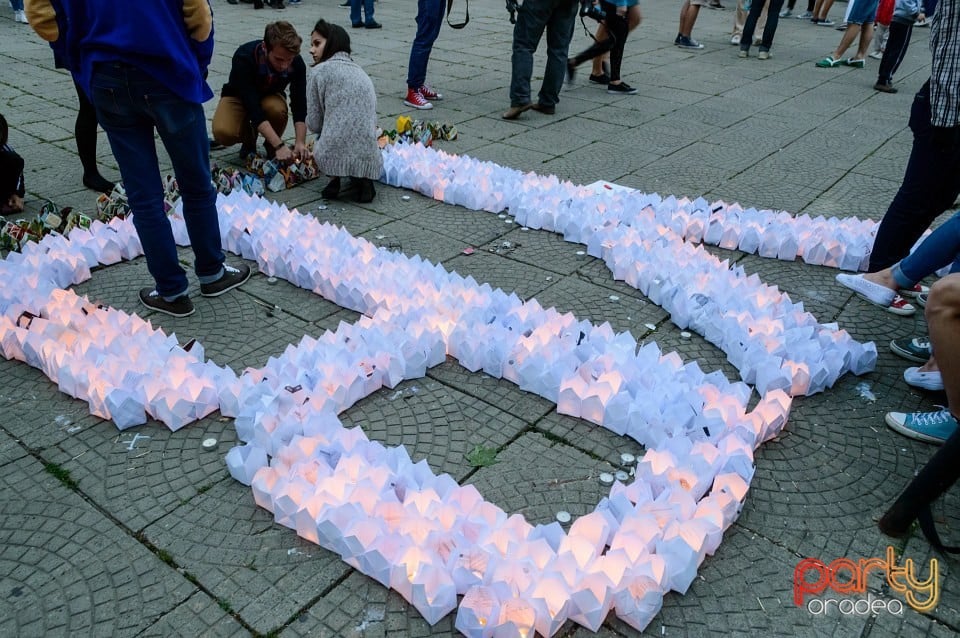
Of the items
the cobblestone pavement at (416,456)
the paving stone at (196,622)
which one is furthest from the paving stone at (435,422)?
the paving stone at (196,622)

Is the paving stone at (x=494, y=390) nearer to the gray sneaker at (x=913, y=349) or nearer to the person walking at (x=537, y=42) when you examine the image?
the gray sneaker at (x=913, y=349)

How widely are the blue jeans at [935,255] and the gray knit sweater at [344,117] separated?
302cm

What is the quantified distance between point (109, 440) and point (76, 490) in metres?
0.25

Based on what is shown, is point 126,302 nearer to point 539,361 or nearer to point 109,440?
point 109,440

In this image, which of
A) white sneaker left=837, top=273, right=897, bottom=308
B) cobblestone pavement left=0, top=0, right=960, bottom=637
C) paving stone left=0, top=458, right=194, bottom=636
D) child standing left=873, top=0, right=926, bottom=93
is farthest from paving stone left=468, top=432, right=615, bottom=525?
child standing left=873, top=0, right=926, bottom=93

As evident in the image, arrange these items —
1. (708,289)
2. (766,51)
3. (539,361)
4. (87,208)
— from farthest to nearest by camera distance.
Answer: (766,51) < (87,208) < (708,289) < (539,361)

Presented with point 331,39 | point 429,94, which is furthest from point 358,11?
point 331,39

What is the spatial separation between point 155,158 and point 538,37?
4.23m

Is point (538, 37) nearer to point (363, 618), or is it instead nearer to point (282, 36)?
point (282, 36)

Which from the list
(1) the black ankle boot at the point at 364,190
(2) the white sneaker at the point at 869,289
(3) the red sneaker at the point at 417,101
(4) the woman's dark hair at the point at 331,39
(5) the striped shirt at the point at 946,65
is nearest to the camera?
(5) the striped shirt at the point at 946,65

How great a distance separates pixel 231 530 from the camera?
85.1 inches

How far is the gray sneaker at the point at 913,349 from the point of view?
10.2 ft

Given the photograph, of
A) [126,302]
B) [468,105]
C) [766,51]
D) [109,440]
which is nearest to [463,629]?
[109,440]

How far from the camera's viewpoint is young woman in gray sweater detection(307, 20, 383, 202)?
14.8 ft
